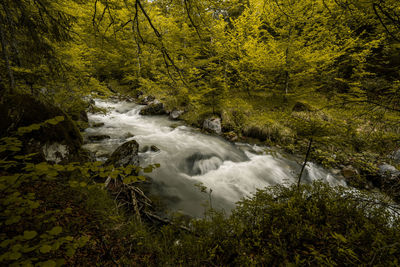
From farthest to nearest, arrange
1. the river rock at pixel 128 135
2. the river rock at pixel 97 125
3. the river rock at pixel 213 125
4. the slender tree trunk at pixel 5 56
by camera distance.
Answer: the river rock at pixel 213 125 < the river rock at pixel 97 125 < the river rock at pixel 128 135 < the slender tree trunk at pixel 5 56

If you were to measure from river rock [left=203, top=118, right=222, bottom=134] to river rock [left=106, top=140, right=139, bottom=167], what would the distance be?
565 cm

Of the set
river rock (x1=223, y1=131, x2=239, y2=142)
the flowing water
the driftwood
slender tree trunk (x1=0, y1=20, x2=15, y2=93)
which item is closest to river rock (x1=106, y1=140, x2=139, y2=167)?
the driftwood

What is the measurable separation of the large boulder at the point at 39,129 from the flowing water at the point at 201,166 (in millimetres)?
1707

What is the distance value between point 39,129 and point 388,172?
392 inches

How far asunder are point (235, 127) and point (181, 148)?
150 inches

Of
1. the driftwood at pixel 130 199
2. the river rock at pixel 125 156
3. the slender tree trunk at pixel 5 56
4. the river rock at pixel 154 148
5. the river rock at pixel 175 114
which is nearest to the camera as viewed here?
the slender tree trunk at pixel 5 56

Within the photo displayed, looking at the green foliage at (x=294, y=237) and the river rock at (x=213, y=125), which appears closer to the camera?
the green foliage at (x=294, y=237)

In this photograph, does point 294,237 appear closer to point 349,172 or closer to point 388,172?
point 388,172

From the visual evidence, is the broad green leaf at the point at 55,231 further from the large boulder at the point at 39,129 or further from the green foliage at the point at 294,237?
the large boulder at the point at 39,129

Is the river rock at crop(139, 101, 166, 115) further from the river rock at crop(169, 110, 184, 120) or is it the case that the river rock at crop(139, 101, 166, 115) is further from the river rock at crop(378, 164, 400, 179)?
the river rock at crop(378, 164, 400, 179)

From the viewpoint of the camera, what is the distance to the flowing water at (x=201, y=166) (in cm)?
480

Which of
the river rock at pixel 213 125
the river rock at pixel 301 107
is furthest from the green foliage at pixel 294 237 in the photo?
the river rock at pixel 301 107

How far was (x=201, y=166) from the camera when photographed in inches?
259

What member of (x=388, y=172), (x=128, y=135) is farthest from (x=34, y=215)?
(x=388, y=172)
